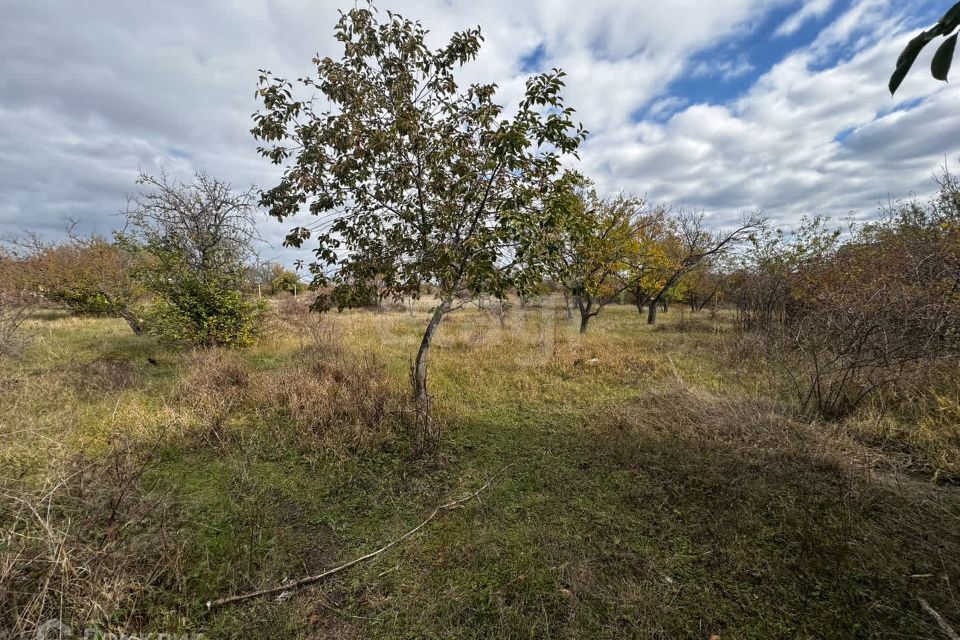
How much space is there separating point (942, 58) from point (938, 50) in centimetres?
4

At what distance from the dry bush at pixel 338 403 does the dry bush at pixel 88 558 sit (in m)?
1.77

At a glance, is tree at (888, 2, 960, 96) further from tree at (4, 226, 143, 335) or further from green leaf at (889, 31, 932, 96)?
tree at (4, 226, 143, 335)

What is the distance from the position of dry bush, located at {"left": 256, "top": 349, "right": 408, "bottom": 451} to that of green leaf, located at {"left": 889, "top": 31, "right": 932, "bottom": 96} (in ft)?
16.1

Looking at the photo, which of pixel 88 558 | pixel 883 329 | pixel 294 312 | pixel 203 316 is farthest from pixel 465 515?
pixel 294 312

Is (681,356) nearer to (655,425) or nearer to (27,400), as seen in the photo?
(655,425)

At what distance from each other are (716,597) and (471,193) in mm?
4409

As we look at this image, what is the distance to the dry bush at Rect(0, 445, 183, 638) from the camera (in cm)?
171

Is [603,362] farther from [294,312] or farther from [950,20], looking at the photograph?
[294,312]

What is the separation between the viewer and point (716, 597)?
2252mm

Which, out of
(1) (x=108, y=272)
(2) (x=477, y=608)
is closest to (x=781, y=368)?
(2) (x=477, y=608)

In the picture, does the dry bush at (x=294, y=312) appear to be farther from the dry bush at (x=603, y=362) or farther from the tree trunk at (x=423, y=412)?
the dry bush at (x=603, y=362)

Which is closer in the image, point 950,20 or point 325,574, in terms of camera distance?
point 950,20

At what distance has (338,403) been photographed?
504cm

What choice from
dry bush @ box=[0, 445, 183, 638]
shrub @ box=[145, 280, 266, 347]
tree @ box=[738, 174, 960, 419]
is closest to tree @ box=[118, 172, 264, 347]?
shrub @ box=[145, 280, 266, 347]
